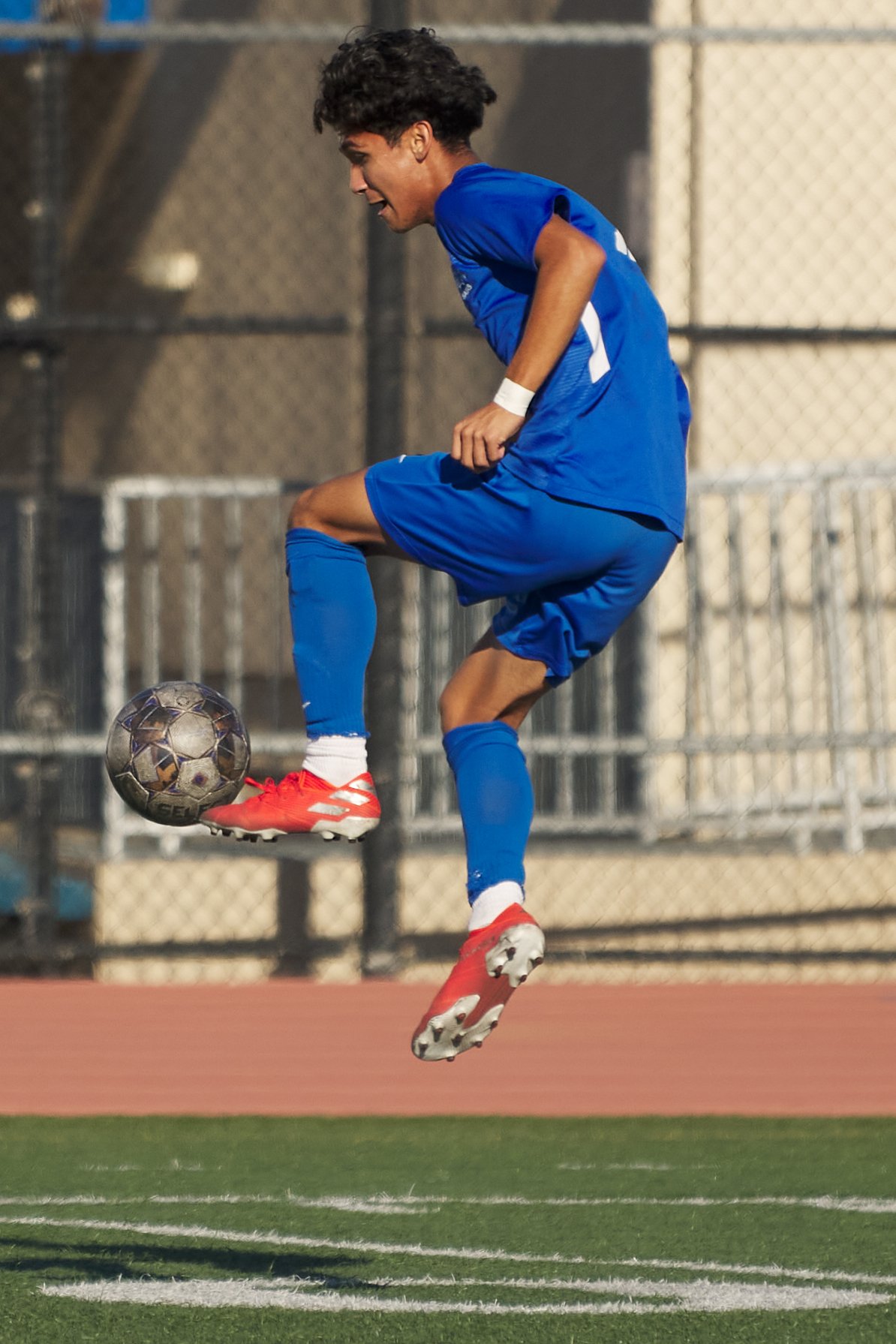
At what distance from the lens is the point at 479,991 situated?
12.9ft

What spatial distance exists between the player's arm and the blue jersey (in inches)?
2.4

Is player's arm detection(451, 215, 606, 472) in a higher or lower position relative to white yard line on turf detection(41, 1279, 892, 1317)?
higher

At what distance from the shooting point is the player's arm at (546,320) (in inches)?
148

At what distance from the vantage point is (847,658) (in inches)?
361

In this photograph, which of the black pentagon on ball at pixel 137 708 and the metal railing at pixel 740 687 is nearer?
the black pentagon on ball at pixel 137 708

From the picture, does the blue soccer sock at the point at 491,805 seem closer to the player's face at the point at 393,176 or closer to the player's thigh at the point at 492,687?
the player's thigh at the point at 492,687

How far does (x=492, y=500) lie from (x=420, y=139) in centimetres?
69

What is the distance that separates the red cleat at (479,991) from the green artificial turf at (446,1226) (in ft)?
1.65

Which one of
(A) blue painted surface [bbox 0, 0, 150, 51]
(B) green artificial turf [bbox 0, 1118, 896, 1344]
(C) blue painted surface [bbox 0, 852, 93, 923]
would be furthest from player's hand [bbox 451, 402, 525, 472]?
(A) blue painted surface [bbox 0, 0, 150, 51]

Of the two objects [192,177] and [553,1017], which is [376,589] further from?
[192,177]

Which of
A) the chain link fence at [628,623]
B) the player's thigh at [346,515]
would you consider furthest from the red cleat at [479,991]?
the chain link fence at [628,623]

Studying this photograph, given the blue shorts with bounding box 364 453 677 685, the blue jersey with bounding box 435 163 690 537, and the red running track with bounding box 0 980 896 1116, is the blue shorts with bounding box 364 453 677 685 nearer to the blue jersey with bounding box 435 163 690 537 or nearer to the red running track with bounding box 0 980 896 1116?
the blue jersey with bounding box 435 163 690 537

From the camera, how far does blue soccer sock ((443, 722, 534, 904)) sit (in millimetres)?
4164

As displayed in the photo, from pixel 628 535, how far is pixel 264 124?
10098 mm
